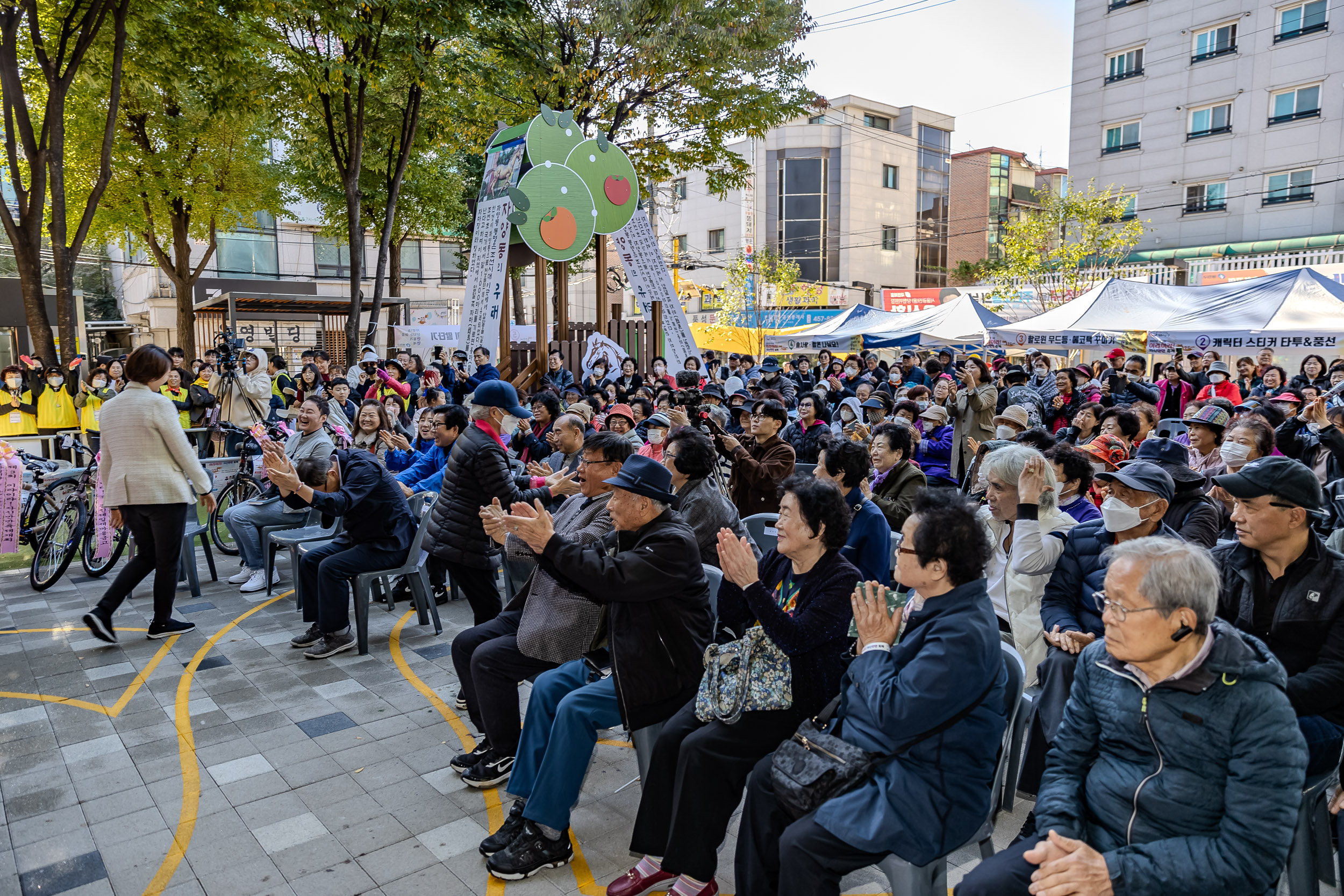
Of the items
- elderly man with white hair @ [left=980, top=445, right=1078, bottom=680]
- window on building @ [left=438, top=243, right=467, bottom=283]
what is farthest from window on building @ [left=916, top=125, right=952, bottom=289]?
elderly man with white hair @ [left=980, top=445, right=1078, bottom=680]

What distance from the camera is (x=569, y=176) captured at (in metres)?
14.0

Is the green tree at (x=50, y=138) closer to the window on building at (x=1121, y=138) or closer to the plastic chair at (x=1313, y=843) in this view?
the plastic chair at (x=1313, y=843)

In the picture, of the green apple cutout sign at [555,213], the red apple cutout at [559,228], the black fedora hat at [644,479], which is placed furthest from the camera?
the red apple cutout at [559,228]

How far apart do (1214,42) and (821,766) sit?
30091mm

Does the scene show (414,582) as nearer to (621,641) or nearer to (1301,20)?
(621,641)

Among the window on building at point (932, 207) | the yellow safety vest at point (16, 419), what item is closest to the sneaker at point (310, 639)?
the yellow safety vest at point (16, 419)

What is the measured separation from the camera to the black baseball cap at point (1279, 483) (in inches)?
114

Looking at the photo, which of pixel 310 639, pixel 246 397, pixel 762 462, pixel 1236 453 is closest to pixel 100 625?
pixel 310 639

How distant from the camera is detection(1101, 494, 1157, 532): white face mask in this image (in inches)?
139

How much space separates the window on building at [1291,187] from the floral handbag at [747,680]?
88.9ft

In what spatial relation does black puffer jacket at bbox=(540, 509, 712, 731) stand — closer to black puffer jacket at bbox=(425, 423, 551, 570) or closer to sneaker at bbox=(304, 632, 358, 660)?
black puffer jacket at bbox=(425, 423, 551, 570)

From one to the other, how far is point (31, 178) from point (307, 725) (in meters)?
9.21

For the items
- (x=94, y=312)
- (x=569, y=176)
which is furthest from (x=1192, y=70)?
(x=94, y=312)

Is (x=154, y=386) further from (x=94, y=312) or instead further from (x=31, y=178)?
(x=94, y=312)
